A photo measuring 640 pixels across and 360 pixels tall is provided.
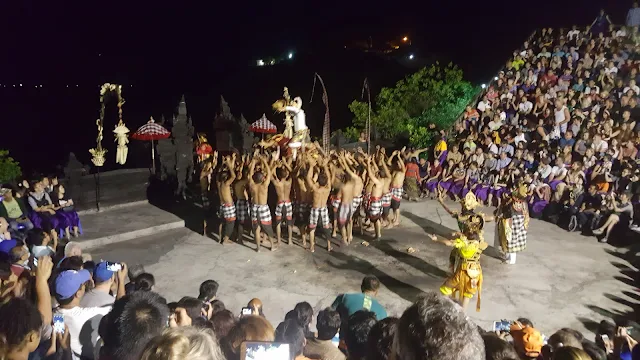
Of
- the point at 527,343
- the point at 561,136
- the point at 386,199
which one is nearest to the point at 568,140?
the point at 561,136

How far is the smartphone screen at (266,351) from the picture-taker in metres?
3.02

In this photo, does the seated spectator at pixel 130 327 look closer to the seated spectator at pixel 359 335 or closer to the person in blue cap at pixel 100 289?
the person in blue cap at pixel 100 289

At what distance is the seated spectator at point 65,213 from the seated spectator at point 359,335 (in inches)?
301

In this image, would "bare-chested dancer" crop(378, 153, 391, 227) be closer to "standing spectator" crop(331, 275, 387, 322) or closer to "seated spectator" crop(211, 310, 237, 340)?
"standing spectator" crop(331, 275, 387, 322)

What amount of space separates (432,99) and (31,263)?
14195 millimetres

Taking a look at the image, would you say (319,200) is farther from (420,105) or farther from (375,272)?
(420,105)

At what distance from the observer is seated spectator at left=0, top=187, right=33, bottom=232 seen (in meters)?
8.73

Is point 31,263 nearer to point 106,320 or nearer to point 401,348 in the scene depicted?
point 106,320

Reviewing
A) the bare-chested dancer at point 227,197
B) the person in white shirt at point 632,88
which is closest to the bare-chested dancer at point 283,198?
the bare-chested dancer at point 227,197

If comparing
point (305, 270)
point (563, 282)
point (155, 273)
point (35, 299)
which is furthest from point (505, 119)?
point (35, 299)

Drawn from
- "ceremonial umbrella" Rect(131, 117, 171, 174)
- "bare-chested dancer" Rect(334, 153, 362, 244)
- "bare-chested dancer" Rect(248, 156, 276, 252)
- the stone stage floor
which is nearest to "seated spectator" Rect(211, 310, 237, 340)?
the stone stage floor

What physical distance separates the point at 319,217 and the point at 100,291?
5.29m

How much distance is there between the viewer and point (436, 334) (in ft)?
6.78

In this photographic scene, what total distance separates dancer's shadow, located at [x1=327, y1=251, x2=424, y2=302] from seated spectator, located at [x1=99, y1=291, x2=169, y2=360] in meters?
5.11
